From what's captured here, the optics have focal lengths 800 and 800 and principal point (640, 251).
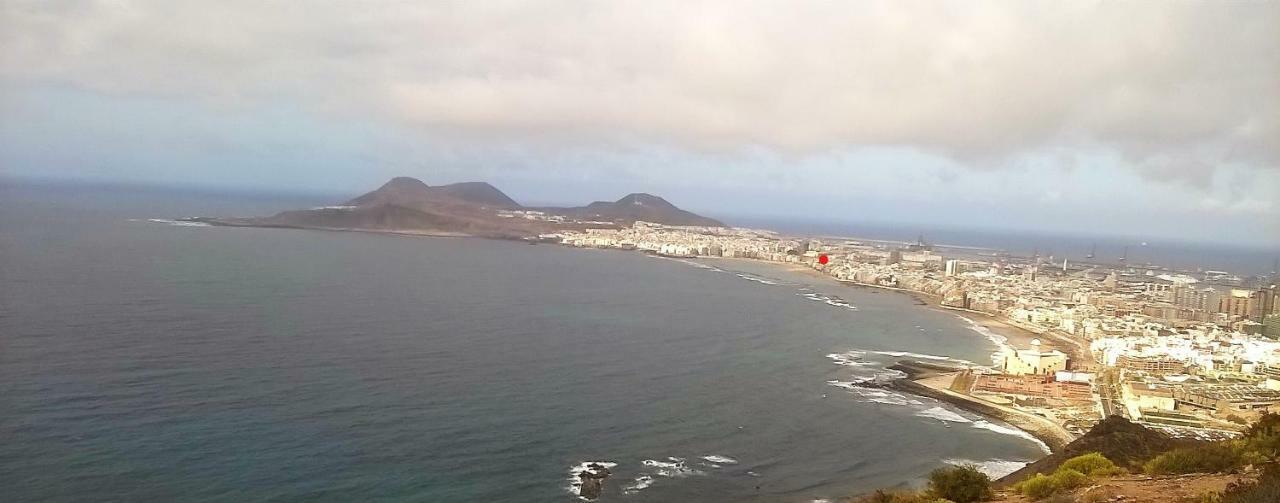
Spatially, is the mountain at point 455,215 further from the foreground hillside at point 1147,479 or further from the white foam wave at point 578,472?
the foreground hillside at point 1147,479

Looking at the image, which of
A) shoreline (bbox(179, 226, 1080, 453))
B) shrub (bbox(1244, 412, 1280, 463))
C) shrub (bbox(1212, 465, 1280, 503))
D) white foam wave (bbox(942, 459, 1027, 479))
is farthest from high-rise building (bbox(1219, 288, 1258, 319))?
shrub (bbox(1212, 465, 1280, 503))

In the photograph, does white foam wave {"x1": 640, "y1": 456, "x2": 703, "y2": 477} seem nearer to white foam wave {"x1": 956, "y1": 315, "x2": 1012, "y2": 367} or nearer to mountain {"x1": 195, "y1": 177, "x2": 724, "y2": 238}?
Answer: white foam wave {"x1": 956, "y1": 315, "x2": 1012, "y2": 367}

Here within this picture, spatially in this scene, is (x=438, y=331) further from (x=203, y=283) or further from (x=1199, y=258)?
(x=1199, y=258)

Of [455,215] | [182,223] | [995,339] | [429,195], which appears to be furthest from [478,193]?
[995,339]

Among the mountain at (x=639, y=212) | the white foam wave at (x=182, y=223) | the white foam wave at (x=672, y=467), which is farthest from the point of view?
the mountain at (x=639, y=212)

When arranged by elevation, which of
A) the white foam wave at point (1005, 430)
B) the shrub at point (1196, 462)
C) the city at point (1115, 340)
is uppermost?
the shrub at point (1196, 462)

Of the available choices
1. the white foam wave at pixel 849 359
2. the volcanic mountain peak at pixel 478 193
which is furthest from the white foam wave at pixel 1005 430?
the volcanic mountain peak at pixel 478 193

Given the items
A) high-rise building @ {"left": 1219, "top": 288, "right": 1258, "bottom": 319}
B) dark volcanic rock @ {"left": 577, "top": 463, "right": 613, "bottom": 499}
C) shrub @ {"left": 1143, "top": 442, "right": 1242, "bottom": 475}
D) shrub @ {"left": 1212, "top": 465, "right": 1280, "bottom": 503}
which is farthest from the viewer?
high-rise building @ {"left": 1219, "top": 288, "right": 1258, "bottom": 319}
